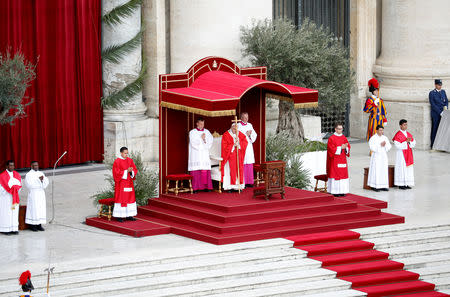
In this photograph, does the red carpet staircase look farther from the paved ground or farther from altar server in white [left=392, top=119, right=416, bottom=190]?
altar server in white [left=392, top=119, right=416, bottom=190]

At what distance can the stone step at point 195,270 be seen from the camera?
49.3 ft

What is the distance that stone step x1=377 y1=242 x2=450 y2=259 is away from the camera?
56.2ft

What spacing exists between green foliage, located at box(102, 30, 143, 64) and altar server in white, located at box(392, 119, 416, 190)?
6.28 meters

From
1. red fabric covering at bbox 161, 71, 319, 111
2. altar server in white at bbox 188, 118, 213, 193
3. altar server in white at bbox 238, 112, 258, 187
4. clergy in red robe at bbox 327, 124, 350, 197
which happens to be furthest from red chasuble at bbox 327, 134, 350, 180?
altar server in white at bbox 188, 118, 213, 193

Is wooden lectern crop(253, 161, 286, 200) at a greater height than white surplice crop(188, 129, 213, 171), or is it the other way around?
white surplice crop(188, 129, 213, 171)

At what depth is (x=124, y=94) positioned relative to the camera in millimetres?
23469

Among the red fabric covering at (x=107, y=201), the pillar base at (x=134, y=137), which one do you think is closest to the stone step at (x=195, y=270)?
the red fabric covering at (x=107, y=201)

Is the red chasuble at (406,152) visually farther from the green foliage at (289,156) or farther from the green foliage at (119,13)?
the green foliage at (119,13)

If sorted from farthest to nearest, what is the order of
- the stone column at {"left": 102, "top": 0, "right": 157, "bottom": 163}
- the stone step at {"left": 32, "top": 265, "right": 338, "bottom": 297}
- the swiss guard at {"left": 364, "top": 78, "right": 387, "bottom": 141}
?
the swiss guard at {"left": 364, "top": 78, "right": 387, "bottom": 141} < the stone column at {"left": 102, "top": 0, "right": 157, "bottom": 163} < the stone step at {"left": 32, "top": 265, "right": 338, "bottom": 297}

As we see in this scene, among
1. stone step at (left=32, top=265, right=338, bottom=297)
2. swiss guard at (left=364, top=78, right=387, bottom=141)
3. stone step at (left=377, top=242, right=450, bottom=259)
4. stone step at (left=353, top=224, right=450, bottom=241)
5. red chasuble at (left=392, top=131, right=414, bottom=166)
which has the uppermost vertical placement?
swiss guard at (left=364, top=78, right=387, bottom=141)

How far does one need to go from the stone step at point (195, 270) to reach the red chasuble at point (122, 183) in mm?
2373

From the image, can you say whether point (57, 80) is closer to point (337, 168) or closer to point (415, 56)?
point (337, 168)

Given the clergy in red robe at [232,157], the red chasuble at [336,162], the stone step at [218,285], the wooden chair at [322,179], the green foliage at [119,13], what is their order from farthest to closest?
1. the green foliage at [119,13]
2. the wooden chair at [322,179]
3. the red chasuble at [336,162]
4. the clergy in red robe at [232,157]
5. the stone step at [218,285]

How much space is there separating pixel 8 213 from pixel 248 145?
4.59 meters
